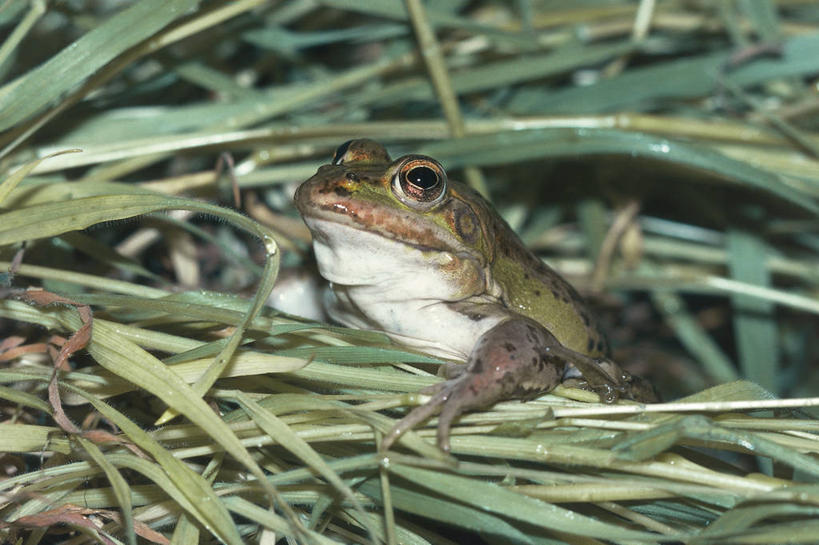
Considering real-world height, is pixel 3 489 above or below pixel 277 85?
Answer: below

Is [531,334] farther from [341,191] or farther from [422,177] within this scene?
[341,191]

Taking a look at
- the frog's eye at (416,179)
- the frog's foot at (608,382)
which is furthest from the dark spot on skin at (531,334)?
the frog's eye at (416,179)

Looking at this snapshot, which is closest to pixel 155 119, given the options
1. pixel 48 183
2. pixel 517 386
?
pixel 48 183

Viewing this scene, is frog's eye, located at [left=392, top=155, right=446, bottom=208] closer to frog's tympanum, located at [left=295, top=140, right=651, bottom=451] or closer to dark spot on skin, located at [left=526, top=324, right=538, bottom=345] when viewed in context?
frog's tympanum, located at [left=295, top=140, right=651, bottom=451]

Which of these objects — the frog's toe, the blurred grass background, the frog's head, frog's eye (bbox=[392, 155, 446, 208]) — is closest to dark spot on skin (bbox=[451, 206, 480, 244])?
the frog's head

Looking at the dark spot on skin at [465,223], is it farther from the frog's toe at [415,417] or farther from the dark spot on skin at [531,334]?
the frog's toe at [415,417]

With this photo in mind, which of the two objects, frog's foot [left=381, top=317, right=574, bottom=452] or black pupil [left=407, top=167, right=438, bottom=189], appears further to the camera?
black pupil [left=407, top=167, right=438, bottom=189]

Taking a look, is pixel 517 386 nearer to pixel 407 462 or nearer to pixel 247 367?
pixel 407 462
